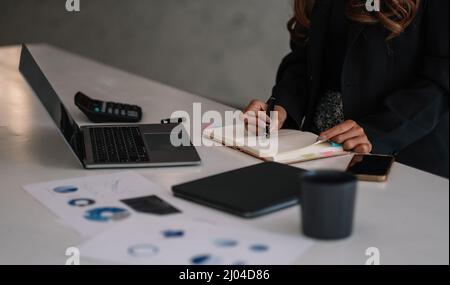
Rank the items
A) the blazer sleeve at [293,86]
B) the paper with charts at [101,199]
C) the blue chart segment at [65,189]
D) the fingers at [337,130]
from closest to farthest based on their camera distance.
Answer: the paper with charts at [101,199] < the blue chart segment at [65,189] < the fingers at [337,130] < the blazer sleeve at [293,86]

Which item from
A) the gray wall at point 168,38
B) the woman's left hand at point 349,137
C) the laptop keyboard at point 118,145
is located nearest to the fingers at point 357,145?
the woman's left hand at point 349,137

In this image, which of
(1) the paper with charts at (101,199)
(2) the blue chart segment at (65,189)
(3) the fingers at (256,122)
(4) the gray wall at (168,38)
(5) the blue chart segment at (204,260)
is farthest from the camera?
(4) the gray wall at (168,38)

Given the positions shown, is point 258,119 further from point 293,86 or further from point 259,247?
point 259,247

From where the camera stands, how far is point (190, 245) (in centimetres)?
104

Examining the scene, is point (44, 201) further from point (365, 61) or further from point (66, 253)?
point (365, 61)

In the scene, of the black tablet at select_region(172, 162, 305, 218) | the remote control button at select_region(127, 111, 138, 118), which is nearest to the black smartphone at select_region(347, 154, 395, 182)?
the black tablet at select_region(172, 162, 305, 218)

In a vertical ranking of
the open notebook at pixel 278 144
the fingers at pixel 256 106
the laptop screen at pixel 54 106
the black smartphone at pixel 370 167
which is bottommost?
the open notebook at pixel 278 144


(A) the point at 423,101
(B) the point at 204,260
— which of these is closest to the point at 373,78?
(A) the point at 423,101

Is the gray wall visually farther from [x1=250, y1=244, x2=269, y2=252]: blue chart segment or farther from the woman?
[x1=250, y1=244, x2=269, y2=252]: blue chart segment

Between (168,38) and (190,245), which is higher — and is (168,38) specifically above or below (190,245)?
below

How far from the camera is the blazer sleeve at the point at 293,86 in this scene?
1.99 meters

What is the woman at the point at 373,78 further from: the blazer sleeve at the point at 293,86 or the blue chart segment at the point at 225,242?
the blue chart segment at the point at 225,242

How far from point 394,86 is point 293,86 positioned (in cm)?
32
